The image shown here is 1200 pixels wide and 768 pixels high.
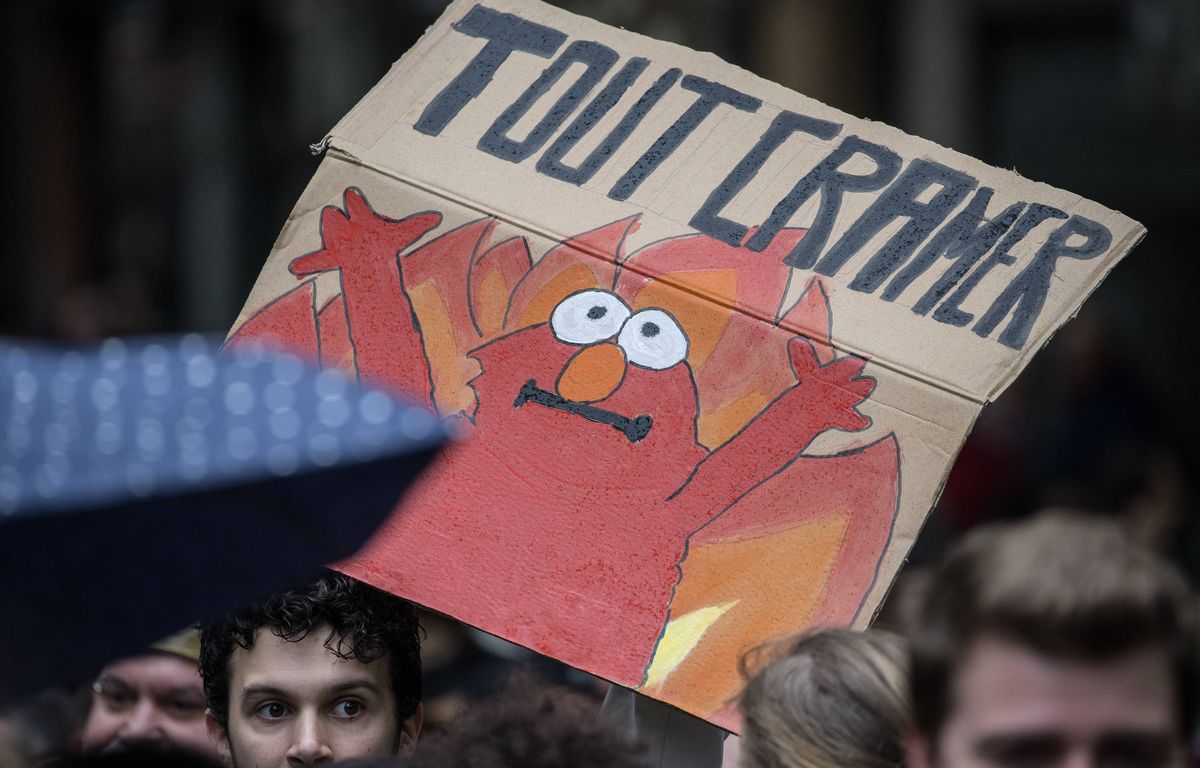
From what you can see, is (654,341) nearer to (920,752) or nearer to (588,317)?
(588,317)

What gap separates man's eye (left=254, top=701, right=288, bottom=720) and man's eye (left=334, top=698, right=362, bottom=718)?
0.07 m

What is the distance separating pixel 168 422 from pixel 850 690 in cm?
93

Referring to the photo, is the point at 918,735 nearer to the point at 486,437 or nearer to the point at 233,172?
the point at 486,437

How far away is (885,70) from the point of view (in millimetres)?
7398

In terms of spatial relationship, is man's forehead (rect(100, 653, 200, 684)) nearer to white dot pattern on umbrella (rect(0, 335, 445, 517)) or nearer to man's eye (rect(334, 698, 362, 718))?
man's eye (rect(334, 698, 362, 718))

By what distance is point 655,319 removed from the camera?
2.31 m

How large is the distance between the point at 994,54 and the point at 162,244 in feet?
19.7

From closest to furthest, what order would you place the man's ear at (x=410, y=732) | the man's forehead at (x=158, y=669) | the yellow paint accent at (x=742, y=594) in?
the yellow paint accent at (x=742, y=594) < the man's ear at (x=410, y=732) < the man's forehead at (x=158, y=669)

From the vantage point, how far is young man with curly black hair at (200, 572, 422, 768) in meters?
2.28

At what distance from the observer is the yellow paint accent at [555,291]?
233cm

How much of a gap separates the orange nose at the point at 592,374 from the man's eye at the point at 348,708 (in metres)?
0.53

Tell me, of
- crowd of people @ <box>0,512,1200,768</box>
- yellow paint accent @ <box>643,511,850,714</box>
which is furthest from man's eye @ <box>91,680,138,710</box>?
yellow paint accent @ <box>643,511,850,714</box>

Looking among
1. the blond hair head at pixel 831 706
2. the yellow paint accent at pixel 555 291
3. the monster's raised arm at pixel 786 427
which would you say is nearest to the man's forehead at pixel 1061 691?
the blond hair head at pixel 831 706

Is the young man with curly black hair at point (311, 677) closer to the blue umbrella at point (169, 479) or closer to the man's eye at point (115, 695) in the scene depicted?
the man's eye at point (115, 695)
